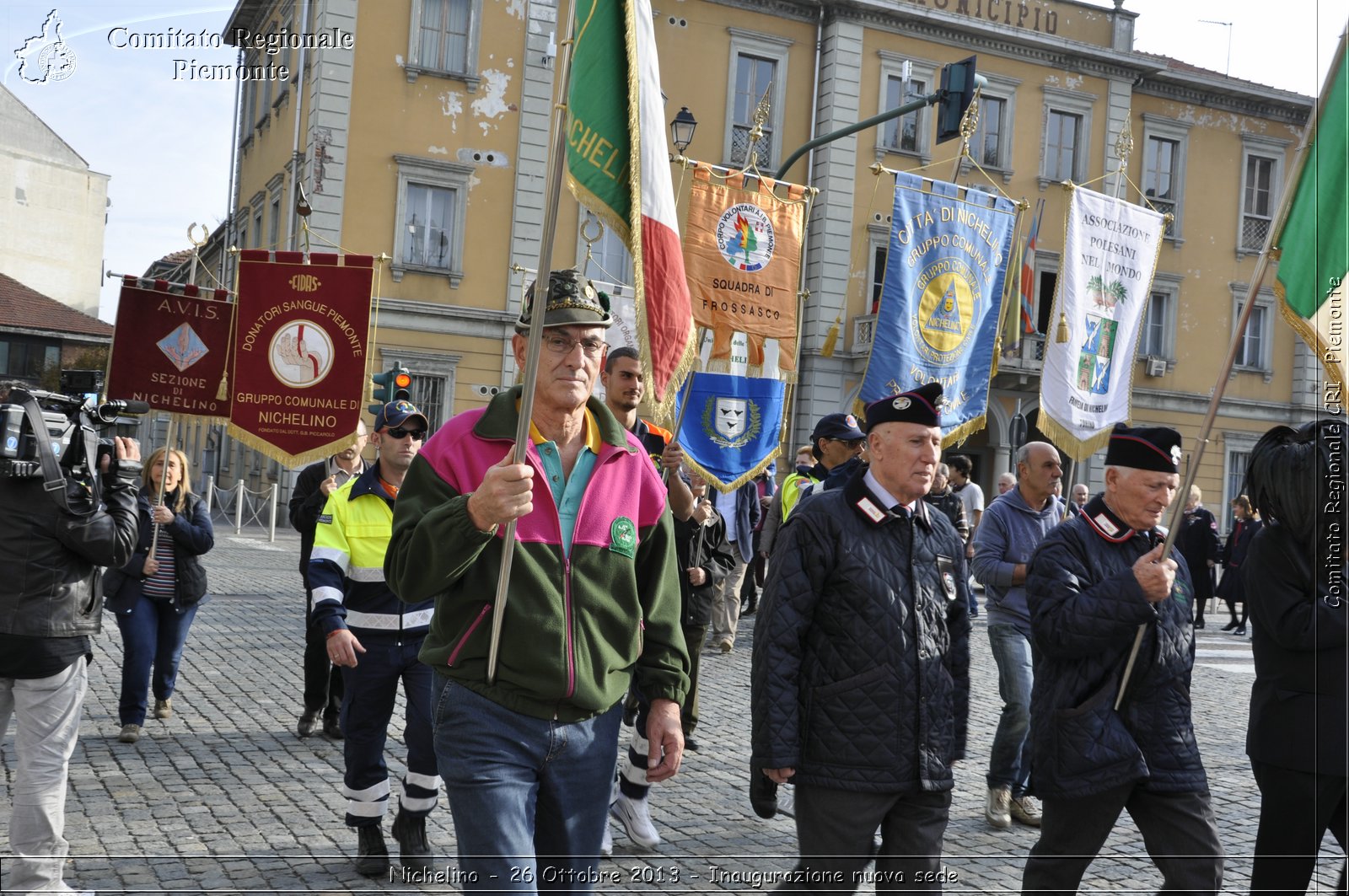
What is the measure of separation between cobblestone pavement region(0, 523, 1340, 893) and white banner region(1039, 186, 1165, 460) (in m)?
2.37

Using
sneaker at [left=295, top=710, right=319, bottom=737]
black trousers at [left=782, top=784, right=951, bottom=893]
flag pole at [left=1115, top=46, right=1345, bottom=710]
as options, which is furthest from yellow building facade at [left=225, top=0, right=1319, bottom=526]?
black trousers at [left=782, top=784, right=951, bottom=893]

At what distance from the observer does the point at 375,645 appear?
210 inches

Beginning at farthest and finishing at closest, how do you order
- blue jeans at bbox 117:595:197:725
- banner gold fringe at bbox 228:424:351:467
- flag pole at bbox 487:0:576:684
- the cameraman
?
1. banner gold fringe at bbox 228:424:351:467
2. blue jeans at bbox 117:595:197:725
3. the cameraman
4. flag pole at bbox 487:0:576:684

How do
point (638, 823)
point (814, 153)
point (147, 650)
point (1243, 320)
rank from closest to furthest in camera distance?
point (1243, 320), point (638, 823), point (147, 650), point (814, 153)

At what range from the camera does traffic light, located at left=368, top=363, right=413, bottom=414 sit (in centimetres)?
948

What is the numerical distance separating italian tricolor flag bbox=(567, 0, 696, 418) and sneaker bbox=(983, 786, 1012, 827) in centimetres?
292

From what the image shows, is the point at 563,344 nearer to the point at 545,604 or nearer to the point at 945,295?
the point at 545,604

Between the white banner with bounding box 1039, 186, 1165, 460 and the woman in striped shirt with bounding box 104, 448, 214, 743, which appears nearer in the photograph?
the woman in striped shirt with bounding box 104, 448, 214, 743

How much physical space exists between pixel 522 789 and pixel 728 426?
4.87 metres

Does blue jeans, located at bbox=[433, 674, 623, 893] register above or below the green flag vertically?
below

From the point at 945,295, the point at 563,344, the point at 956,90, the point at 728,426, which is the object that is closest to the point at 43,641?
the point at 563,344

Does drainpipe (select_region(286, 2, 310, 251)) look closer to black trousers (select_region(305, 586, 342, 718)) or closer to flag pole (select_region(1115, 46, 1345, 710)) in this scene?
black trousers (select_region(305, 586, 342, 718))

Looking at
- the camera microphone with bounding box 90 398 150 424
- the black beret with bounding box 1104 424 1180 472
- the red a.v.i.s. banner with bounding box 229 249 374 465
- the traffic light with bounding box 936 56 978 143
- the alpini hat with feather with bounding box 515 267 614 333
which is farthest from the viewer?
the traffic light with bounding box 936 56 978 143

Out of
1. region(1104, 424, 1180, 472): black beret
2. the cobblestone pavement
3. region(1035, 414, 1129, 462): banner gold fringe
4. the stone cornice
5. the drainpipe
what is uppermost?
the stone cornice
